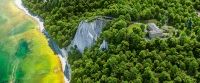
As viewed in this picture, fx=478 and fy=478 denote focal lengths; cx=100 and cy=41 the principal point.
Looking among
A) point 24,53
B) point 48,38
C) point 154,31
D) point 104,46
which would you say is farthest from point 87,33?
point 24,53

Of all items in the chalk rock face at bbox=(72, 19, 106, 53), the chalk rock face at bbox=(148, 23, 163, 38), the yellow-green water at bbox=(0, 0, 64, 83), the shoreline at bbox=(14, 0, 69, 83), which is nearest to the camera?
the chalk rock face at bbox=(148, 23, 163, 38)

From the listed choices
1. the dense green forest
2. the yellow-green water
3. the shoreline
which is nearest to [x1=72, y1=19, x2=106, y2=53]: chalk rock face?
the dense green forest

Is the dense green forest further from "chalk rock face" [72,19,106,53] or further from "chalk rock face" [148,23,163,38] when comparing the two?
"chalk rock face" [72,19,106,53]

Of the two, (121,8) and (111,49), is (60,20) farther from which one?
(111,49)

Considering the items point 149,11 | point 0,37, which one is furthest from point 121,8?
point 0,37

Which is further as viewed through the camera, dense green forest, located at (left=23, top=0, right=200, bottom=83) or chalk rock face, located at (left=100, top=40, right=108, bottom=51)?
chalk rock face, located at (left=100, top=40, right=108, bottom=51)

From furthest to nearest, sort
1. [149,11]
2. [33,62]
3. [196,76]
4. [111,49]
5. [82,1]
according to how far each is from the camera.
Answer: [82,1] < [33,62] < [149,11] < [111,49] < [196,76]

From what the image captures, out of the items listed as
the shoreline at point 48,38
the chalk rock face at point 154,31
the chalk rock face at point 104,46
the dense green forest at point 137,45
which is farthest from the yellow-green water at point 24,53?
the chalk rock face at point 154,31

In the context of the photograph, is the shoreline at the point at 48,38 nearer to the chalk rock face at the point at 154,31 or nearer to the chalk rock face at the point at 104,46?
the chalk rock face at the point at 104,46
